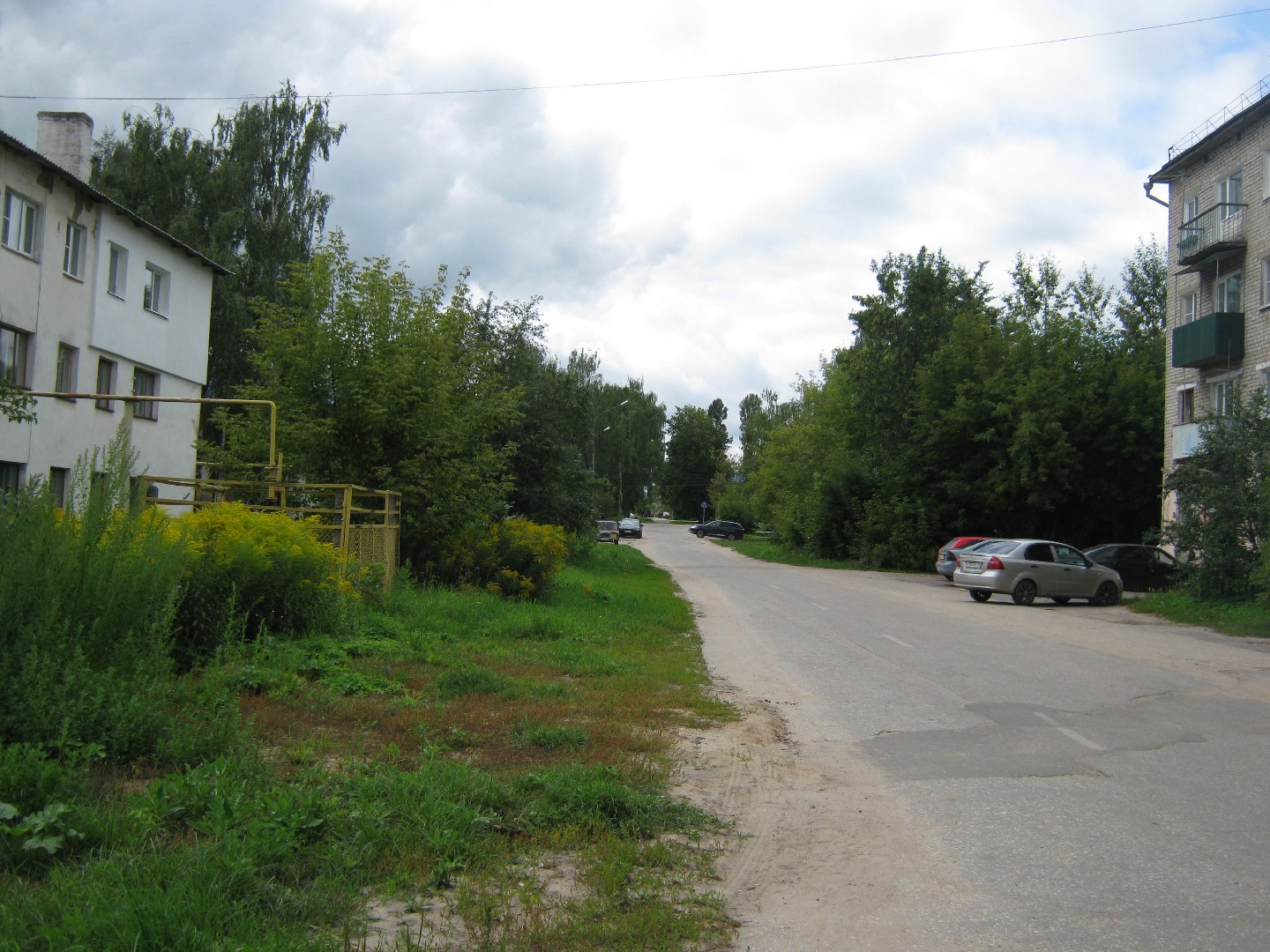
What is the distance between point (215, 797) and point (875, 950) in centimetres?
307

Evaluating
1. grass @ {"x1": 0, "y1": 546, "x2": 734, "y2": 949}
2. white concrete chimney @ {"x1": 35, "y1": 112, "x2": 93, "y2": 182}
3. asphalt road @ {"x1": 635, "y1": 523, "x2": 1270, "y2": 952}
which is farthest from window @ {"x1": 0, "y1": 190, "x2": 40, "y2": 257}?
→ grass @ {"x1": 0, "y1": 546, "x2": 734, "y2": 949}

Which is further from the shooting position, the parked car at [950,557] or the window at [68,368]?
the parked car at [950,557]

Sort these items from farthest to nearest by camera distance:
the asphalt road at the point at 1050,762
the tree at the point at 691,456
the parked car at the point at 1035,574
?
1. the tree at the point at 691,456
2. the parked car at the point at 1035,574
3. the asphalt road at the point at 1050,762

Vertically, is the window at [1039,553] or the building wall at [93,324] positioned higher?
the building wall at [93,324]

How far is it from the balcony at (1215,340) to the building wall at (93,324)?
2733cm

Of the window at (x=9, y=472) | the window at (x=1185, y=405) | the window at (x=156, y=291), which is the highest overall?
the window at (x=156, y=291)

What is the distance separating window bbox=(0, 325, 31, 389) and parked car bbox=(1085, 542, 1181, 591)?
2790 cm

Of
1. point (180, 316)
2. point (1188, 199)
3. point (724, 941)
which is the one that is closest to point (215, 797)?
point (724, 941)

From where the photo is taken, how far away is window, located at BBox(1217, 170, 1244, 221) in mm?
28906

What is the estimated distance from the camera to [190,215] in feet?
115

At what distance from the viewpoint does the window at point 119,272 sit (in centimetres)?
2552

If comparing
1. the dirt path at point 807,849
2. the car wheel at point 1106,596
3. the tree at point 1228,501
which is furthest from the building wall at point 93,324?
the tree at point 1228,501

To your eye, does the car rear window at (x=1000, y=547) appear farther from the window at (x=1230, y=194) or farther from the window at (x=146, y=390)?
the window at (x=146, y=390)

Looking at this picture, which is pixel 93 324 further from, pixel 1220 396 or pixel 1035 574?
pixel 1220 396
